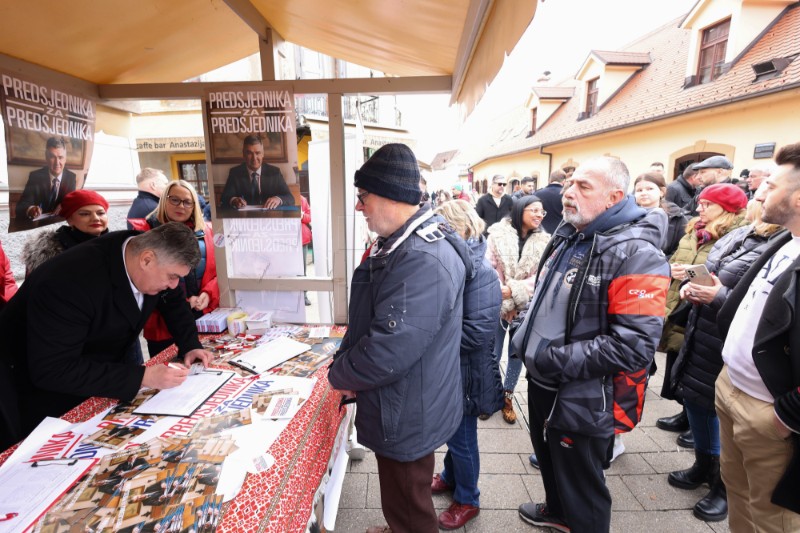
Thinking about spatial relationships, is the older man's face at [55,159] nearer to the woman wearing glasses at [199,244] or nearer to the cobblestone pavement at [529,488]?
the woman wearing glasses at [199,244]

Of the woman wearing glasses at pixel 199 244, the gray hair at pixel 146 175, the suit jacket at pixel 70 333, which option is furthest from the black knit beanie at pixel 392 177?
the gray hair at pixel 146 175

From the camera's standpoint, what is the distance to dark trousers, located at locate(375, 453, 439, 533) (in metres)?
1.51

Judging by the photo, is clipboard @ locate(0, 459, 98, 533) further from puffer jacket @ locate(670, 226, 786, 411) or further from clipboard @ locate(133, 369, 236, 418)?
Result: puffer jacket @ locate(670, 226, 786, 411)

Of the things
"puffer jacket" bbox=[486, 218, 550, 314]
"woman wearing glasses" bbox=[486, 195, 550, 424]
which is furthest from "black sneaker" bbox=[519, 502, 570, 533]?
"puffer jacket" bbox=[486, 218, 550, 314]

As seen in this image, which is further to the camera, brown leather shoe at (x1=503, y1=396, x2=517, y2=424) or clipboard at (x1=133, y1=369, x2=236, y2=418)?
brown leather shoe at (x1=503, y1=396, x2=517, y2=424)

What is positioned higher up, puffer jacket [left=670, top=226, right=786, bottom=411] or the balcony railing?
the balcony railing

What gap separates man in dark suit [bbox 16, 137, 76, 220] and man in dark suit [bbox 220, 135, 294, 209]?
0.94 meters

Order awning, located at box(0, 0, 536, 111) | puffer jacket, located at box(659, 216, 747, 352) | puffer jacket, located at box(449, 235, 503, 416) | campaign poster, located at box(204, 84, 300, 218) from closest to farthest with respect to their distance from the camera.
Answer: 1. awning, located at box(0, 0, 536, 111)
2. puffer jacket, located at box(449, 235, 503, 416)
3. campaign poster, located at box(204, 84, 300, 218)
4. puffer jacket, located at box(659, 216, 747, 352)

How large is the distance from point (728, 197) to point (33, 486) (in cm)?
403

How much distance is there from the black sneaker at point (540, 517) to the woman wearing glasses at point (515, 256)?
946 millimetres

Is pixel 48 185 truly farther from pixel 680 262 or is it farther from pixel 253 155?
pixel 680 262

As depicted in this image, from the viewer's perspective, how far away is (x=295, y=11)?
2469 millimetres

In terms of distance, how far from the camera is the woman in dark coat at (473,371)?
76.8 inches

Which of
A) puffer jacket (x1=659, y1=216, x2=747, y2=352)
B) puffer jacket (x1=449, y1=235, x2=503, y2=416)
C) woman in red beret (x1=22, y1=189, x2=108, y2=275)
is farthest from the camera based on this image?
puffer jacket (x1=659, y1=216, x2=747, y2=352)
